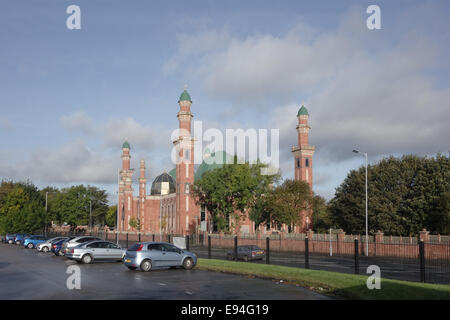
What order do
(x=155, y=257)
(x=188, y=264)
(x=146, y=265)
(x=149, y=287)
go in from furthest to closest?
(x=188, y=264), (x=155, y=257), (x=146, y=265), (x=149, y=287)

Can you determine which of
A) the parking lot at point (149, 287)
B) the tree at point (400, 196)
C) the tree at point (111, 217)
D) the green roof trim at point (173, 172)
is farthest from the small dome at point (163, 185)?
the parking lot at point (149, 287)

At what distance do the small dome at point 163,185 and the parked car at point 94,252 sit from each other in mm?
66182

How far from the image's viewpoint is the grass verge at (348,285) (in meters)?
14.0

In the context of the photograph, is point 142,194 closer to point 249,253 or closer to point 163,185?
point 163,185

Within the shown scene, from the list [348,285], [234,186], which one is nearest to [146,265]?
[348,285]

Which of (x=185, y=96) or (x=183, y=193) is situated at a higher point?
(x=185, y=96)

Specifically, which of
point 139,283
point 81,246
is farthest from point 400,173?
point 139,283

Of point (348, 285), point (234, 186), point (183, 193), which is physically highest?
point (234, 186)

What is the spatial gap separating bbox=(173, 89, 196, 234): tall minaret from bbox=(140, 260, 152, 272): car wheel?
57669 millimetres

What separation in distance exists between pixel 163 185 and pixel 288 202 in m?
38.4

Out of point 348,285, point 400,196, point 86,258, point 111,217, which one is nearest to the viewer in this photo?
point 348,285

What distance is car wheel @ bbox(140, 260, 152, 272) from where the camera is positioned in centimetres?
2398

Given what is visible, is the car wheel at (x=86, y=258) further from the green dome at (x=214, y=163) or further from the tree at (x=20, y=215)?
the green dome at (x=214, y=163)

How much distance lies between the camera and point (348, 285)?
53.2ft
